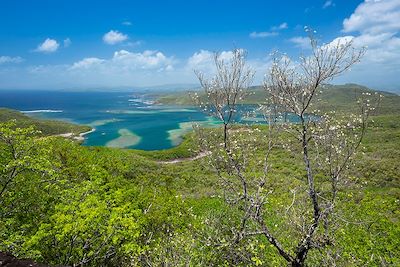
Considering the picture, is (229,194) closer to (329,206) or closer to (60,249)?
(329,206)

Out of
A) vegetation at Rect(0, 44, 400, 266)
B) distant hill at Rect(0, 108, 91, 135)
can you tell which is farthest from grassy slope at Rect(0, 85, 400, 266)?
distant hill at Rect(0, 108, 91, 135)

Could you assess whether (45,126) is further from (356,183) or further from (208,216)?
(208,216)

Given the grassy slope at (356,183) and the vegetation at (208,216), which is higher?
the vegetation at (208,216)

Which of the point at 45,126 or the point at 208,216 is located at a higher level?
the point at 208,216

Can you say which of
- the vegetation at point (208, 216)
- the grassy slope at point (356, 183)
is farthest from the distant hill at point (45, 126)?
the vegetation at point (208, 216)

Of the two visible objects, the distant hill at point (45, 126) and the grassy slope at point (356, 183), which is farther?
the distant hill at point (45, 126)

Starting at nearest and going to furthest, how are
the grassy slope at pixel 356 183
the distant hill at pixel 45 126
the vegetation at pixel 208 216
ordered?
the vegetation at pixel 208 216 < the grassy slope at pixel 356 183 < the distant hill at pixel 45 126

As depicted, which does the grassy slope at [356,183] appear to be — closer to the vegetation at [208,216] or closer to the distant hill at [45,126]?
the vegetation at [208,216]

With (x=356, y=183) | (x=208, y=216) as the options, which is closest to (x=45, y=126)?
(x=356, y=183)

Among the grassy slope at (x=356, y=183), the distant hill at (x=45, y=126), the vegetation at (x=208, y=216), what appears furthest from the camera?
the distant hill at (x=45, y=126)

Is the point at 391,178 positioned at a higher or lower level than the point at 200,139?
lower

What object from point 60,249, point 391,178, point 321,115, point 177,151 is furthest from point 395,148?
point 60,249
